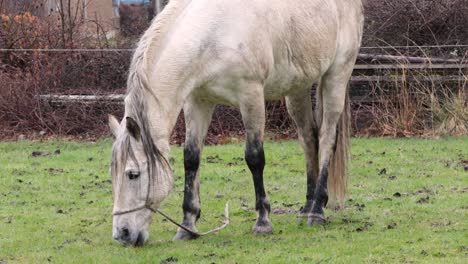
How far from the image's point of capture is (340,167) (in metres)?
7.19

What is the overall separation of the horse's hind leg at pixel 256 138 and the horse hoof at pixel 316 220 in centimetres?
50

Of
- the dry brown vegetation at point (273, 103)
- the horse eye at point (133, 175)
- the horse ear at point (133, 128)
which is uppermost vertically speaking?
the horse ear at point (133, 128)

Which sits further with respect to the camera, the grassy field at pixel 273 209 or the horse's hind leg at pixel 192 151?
the horse's hind leg at pixel 192 151

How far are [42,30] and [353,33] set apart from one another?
790cm

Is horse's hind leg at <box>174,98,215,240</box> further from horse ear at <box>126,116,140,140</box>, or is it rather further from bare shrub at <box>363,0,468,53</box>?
bare shrub at <box>363,0,468,53</box>

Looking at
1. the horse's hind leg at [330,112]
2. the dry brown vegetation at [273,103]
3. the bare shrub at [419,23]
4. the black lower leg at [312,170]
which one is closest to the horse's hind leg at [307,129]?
the black lower leg at [312,170]

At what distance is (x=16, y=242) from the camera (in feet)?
20.8

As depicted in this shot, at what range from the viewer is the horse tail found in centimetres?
716

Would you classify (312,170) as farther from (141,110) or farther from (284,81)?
(141,110)

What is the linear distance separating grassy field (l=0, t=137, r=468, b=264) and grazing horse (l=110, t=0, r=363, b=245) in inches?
11.2

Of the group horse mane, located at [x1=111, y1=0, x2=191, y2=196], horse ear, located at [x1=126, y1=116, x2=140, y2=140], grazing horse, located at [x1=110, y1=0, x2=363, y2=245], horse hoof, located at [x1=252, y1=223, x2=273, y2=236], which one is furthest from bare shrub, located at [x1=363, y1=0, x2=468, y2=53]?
horse ear, located at [x1=126, y1=116, x2=140, y2=140]

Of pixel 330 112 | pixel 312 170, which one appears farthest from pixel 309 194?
pixel 330 112

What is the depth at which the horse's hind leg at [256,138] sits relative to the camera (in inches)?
242

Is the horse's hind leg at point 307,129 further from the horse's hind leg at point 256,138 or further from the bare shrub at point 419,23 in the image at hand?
the bare shrub at point 419,23
